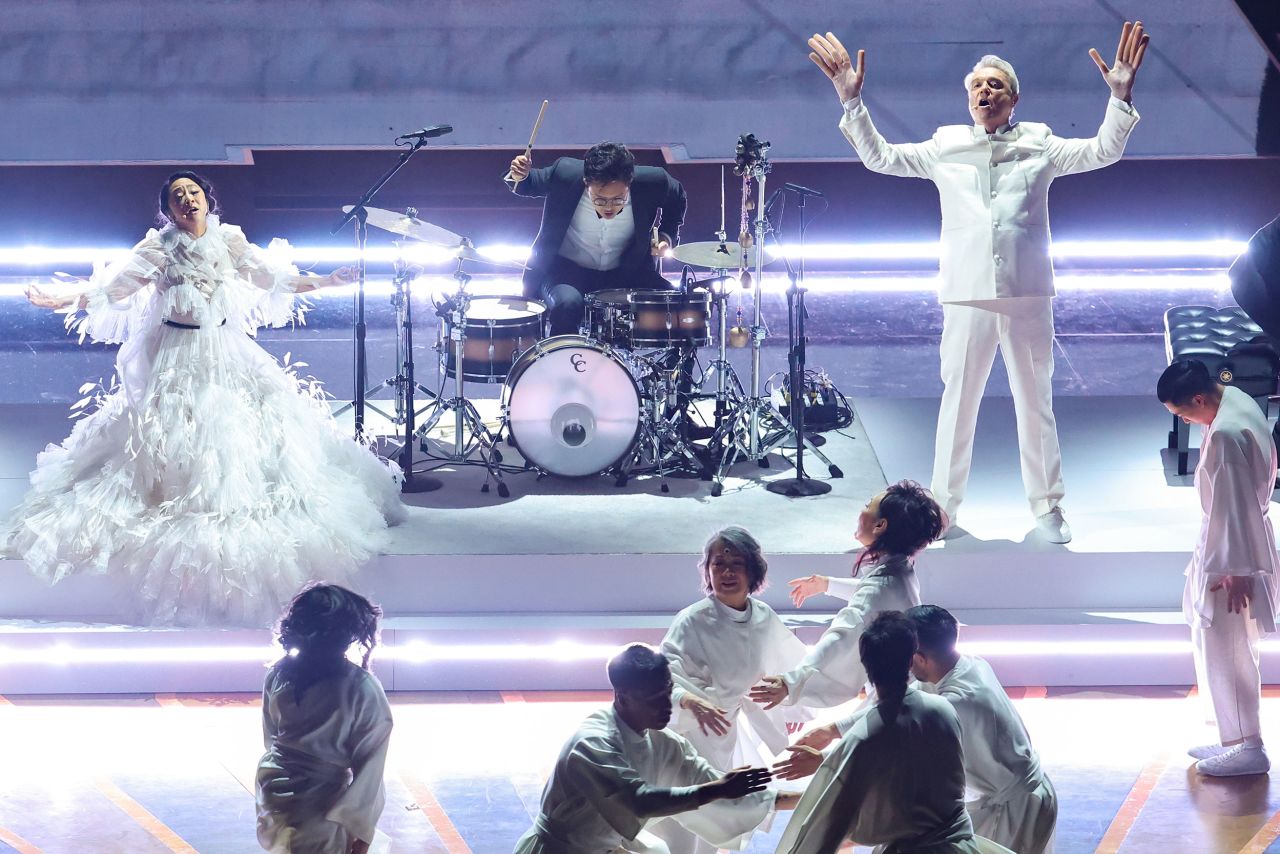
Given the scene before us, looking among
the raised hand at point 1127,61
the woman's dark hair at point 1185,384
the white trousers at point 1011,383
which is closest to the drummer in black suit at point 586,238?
the white trousers at point 1011,383

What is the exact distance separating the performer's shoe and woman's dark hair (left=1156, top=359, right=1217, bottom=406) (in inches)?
56.9

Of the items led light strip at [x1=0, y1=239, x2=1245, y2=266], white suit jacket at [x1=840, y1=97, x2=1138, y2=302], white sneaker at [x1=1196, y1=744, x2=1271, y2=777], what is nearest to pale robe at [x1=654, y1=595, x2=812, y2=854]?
white sneaker at [x1=1196, y1=744, x2=1271, y2=777]

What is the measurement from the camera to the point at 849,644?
4.44 metres

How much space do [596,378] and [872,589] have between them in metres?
2.67

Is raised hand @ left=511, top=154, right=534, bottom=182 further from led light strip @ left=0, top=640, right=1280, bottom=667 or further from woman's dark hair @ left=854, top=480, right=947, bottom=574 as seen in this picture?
woman's dark hair @ left=854, top=480, right=947, bottom=574

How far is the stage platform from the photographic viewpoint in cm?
589

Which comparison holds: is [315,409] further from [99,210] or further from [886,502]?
[99,210]

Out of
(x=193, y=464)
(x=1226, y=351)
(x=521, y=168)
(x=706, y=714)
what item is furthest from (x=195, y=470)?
(x=1226, y=351)

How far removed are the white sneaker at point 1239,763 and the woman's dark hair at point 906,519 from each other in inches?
54.0

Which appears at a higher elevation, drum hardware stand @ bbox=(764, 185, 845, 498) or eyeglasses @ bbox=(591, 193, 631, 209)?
eyeglasses @ bbox=(591, 193, 631, 209)

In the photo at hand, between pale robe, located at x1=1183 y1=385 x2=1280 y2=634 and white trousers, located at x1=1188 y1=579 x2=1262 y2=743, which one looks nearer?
pale robe, located at x1=1183 y1=385 x2=1280 y2=634

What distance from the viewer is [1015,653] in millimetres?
5977

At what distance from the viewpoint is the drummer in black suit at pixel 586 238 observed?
760cm

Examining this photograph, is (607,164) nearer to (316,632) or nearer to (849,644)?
(849,644)
